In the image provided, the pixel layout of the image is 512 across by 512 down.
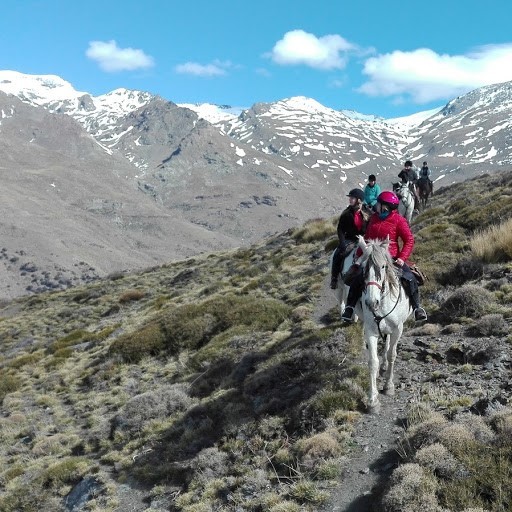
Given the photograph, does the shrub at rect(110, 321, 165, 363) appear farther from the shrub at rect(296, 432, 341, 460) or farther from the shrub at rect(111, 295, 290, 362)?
the shrub at rect(296, 432, 341, 460)

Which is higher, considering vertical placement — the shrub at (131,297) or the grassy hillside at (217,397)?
the shrub at (131,297)

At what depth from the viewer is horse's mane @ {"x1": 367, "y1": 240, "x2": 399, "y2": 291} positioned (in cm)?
1005

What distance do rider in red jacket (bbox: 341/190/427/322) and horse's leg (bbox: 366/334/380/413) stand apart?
3.38 feet

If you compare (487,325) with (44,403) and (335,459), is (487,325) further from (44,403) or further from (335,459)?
(44,403)

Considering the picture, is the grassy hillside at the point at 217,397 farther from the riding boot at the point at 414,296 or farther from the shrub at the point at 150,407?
the riding boot at the point at 414,296

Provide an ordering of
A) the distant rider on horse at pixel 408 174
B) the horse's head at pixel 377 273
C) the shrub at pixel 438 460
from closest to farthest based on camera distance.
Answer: the shrub at pixel 438 460 < the horse's head at pixel 377 273 < the distant rider on horse at pixel 408 174

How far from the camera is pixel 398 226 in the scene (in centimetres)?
1130

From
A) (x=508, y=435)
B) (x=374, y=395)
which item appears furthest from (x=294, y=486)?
(x=508, y=435)

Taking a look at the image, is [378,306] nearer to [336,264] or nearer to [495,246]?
[336,264]

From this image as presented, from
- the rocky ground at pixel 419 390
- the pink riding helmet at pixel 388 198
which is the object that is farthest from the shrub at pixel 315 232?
the pink riding helmet at pixel 388 198

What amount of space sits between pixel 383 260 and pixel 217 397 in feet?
20.6

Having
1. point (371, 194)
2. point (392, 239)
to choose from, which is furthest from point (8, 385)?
point (392, 239)

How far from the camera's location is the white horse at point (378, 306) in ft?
32.4

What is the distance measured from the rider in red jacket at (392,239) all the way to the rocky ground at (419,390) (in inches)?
51.4
